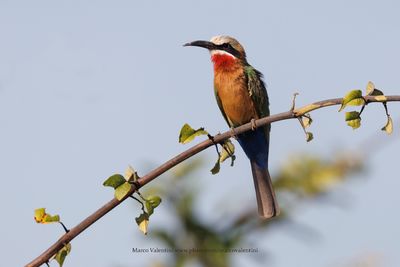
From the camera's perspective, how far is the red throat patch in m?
6.04

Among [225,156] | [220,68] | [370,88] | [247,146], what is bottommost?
[247,146]

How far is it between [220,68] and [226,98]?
1.09 ft

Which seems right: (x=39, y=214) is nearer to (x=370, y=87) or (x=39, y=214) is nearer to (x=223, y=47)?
(x=370, y=87)

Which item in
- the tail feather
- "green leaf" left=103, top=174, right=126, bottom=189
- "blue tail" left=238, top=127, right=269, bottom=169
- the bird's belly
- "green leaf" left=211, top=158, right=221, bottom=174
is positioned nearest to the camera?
"green leaf" left=103, top=174, right=126, bottom=189

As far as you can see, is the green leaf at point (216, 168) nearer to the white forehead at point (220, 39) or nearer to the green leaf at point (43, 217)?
the green leaf at point (43, 217)

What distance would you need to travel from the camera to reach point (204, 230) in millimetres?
2840

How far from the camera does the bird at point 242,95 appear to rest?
5.59 m

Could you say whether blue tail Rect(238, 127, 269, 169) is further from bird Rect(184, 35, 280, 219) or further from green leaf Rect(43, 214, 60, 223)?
green leaf Rect(43, 214, 60, 223)

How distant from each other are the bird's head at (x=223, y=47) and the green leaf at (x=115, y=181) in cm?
375

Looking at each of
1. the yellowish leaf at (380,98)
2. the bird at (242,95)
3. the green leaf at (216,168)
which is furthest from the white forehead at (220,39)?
the yellowish leaf at (380,98)

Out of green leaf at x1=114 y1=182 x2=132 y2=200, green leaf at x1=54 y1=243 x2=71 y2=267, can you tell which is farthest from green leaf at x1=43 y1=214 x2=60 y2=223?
green leaf at x1=114 y1=182 x2=132 y2=200

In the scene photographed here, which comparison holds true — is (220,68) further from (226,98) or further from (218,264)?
(218,264)

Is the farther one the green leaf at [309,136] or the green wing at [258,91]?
the green wing at [258,91]

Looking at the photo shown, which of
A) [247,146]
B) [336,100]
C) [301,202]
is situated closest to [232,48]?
[247,146]
